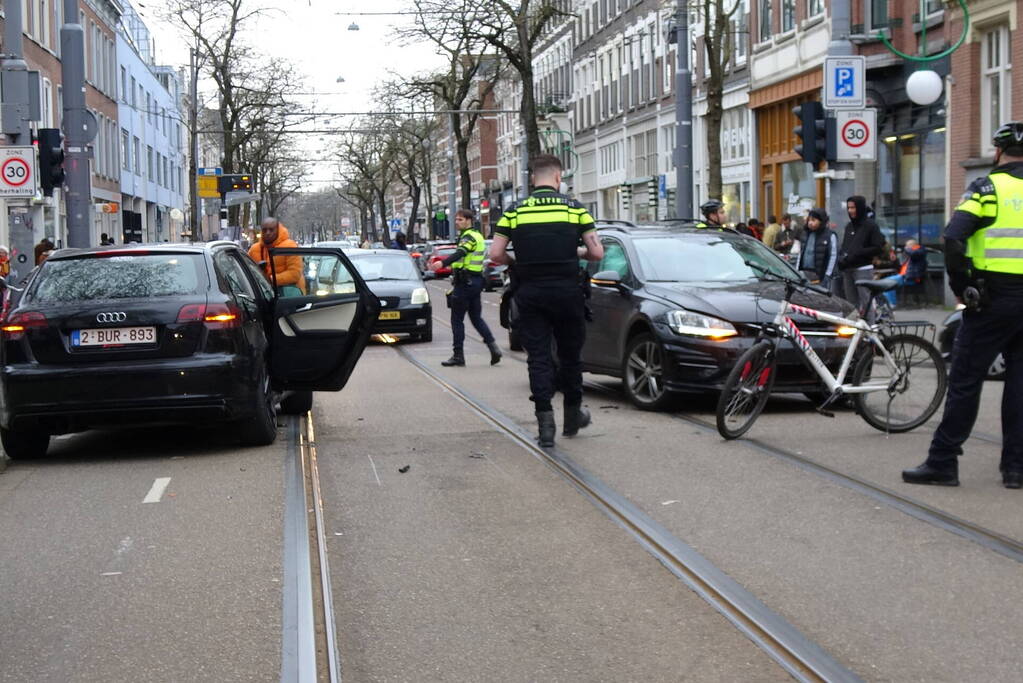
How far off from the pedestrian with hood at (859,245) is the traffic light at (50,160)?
1010 centimetres

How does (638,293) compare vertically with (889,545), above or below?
above

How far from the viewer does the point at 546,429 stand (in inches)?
377

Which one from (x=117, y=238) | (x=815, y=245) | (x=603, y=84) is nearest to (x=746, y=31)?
(x=815, y=245)

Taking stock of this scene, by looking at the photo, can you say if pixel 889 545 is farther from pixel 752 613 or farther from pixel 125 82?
pixel 125 82

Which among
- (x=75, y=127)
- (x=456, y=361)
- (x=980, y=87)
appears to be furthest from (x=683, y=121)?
(x=75, y=127)

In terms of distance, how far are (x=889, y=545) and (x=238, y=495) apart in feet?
11.8

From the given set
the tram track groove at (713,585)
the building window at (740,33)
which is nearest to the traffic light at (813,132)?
the tram track groove at (713,585)

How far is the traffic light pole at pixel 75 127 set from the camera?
1939cm

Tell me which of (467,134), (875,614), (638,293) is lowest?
(875,614)

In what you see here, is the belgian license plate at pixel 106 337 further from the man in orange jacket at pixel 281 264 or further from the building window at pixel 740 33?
the building window at pixel 740 33

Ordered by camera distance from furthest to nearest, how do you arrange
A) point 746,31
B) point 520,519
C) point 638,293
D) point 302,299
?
point 746,31 → point 638,293 → point 302,299 → point 520,519

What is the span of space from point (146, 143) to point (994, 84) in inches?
2002

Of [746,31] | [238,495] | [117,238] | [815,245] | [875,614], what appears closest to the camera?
[875,614]

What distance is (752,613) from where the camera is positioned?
5.32 meters
